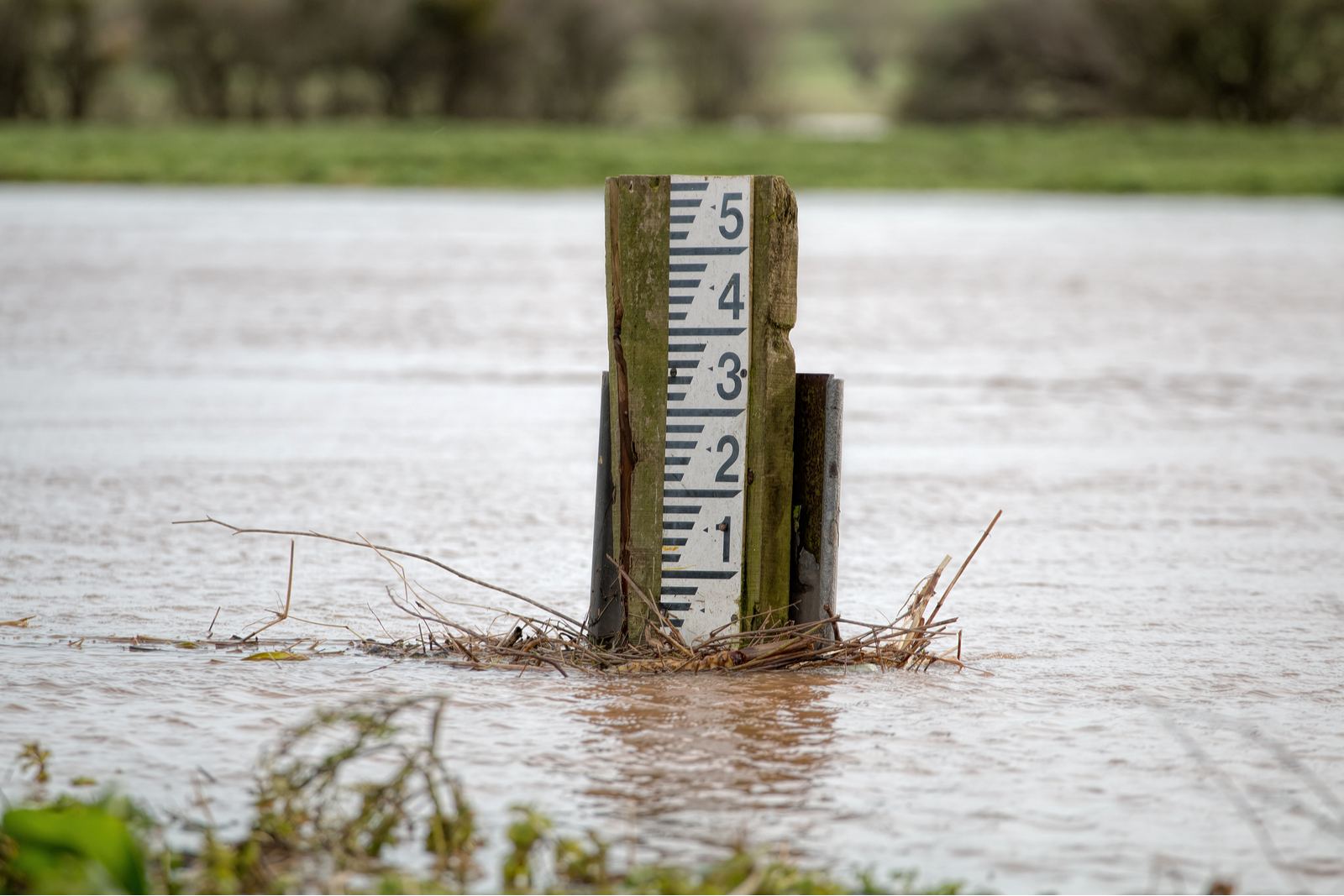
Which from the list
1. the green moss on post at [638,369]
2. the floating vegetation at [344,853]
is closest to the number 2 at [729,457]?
the green moss on post at [638,369]

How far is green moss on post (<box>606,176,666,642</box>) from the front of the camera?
171 inches

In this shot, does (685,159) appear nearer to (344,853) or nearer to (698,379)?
(698,379)

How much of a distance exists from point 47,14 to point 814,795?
130 ft

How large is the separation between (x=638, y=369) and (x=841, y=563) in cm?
161

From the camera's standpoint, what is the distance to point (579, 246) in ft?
59.7

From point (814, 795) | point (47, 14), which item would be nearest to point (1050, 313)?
point (814, 795)

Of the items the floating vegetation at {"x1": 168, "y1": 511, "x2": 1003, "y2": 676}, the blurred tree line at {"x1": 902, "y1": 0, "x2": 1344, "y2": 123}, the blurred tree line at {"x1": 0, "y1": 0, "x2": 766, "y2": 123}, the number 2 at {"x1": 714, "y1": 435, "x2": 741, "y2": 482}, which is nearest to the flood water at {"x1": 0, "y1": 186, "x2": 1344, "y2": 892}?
the floating vegetation at {"x1": 168, "y1": 511, "x2": 1003, "y2": 676}

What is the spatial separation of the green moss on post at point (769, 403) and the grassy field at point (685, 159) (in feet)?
72.4

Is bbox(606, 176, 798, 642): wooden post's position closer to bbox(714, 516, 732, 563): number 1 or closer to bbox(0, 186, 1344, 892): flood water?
bbox(714, 516, 732, 563): number 1

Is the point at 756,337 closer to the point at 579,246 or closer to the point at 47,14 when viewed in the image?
the point at 579,246

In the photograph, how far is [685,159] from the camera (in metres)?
29.7

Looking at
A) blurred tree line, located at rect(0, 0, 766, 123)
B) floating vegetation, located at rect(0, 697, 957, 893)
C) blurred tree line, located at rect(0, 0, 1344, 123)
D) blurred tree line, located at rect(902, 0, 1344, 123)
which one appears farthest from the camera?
blurred tree line, located at rect(0, 0, 766, 123)

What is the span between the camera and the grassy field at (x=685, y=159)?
2828 cm

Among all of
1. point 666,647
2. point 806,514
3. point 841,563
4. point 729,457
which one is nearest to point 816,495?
point 806,514
